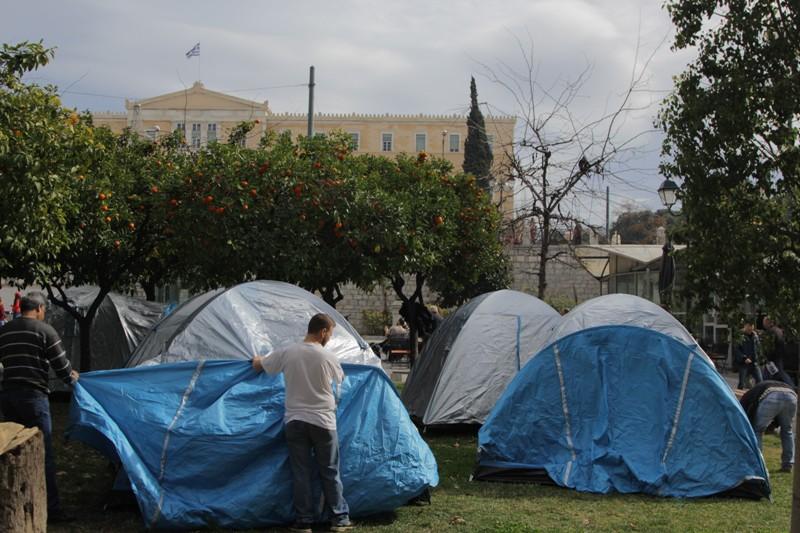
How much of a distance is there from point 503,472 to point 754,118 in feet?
13.8

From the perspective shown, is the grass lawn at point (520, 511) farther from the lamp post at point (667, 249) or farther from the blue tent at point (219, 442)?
the lamp post at point (667, 249)

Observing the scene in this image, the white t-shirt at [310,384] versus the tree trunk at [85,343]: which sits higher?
the white t-shirt at [310,384]

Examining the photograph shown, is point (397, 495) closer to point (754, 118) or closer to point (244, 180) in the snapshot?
point (754, 118)

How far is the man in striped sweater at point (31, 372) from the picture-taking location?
22.1 feet

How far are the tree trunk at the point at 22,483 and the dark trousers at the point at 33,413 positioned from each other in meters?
1.41

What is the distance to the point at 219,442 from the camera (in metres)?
6.82

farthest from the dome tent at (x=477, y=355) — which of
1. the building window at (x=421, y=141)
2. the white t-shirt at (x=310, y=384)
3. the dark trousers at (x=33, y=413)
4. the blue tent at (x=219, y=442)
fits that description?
the building window at (x=421, y=141)

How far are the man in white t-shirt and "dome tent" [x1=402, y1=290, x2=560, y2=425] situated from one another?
432 cm

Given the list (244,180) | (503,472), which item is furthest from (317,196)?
(503,472)

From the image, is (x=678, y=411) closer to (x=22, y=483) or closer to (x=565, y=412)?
(x=565, y=412)

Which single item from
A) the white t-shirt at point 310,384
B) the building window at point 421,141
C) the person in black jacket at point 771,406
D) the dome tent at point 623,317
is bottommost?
the person in black jacket at point 771,406

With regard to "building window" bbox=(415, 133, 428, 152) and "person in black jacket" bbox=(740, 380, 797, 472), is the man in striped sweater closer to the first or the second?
"person in black jacket" bbox=(740, 380, 797, 472)

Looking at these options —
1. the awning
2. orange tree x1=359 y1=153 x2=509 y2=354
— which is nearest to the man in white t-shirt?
orange tree x1=359 y1=153 x2=509 y2=354

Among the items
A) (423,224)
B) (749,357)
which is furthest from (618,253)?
(423,224)
